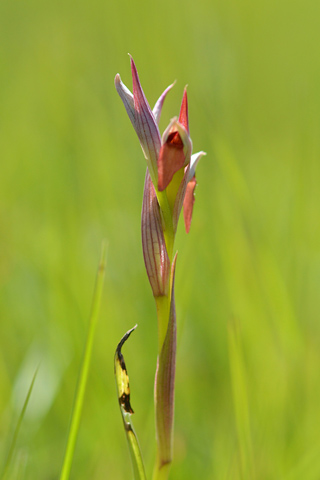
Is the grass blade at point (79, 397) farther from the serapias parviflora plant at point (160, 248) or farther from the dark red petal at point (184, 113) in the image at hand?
the dark red petal at point (184, 113)

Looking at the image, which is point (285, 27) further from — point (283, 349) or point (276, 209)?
point (283, 349)

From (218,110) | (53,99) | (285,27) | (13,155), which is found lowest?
(218,110)

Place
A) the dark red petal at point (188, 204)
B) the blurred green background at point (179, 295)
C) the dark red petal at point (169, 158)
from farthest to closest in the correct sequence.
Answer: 1. the blurred green background at point (179, 295)
2. the dark red petal at point (188, 204)
3. the dark red petal at point (169, 158)

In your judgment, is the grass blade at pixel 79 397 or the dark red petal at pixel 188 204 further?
the dark red petal at pixel 188 204

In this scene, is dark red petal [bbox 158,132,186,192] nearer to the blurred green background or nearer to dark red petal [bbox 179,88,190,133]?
dark red petal [bbox 179,88,190,133]

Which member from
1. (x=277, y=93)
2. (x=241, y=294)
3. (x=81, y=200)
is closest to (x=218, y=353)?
(x=241, y=294)

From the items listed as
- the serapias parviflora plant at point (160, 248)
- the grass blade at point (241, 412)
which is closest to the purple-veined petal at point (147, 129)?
the serapias parviflora plant at point (160, 248)
